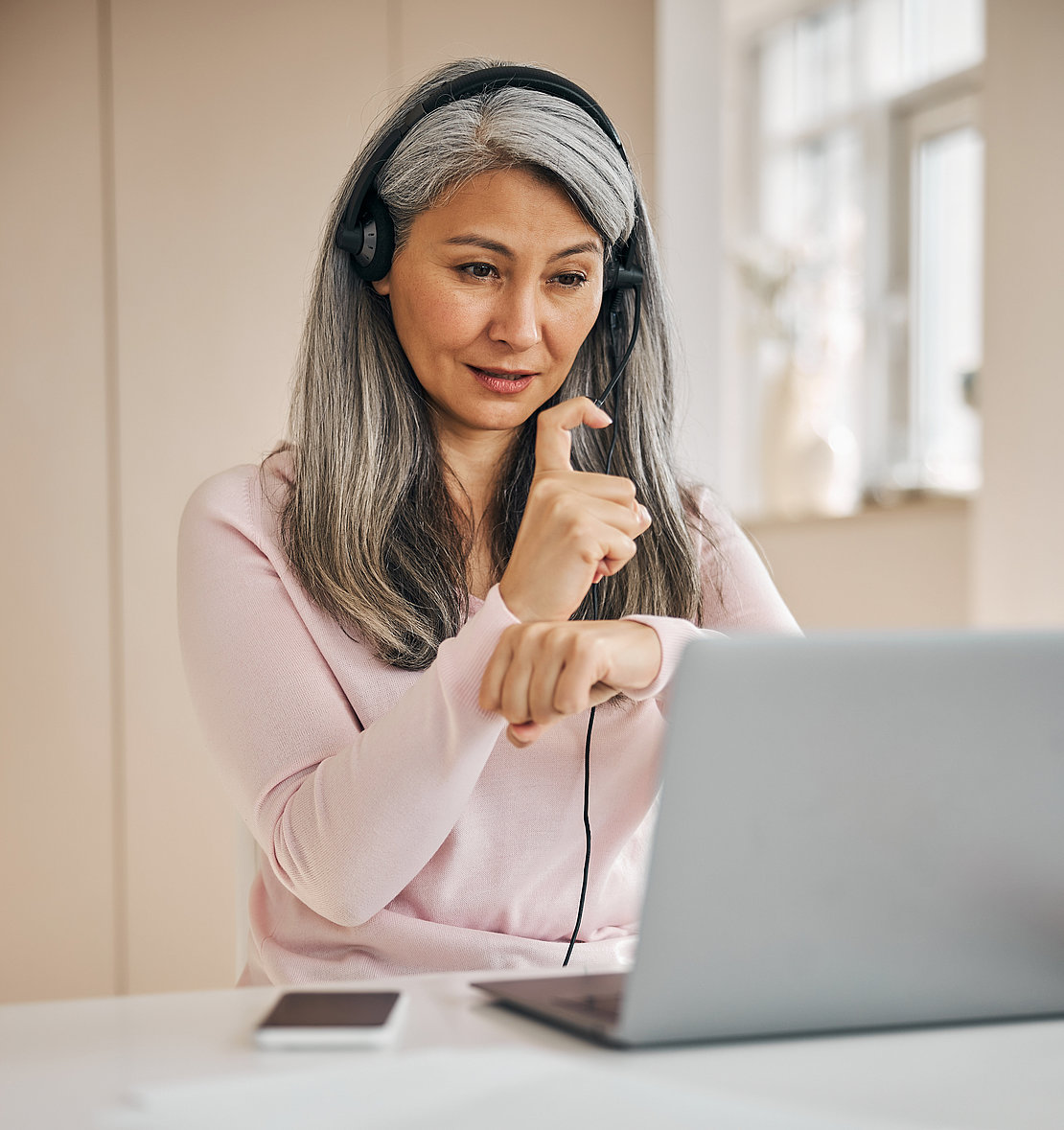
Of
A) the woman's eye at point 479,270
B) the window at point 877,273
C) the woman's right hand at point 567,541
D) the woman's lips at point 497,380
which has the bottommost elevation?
the woman's right hand at point 567,541

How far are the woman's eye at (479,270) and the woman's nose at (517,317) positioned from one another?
0.02 m

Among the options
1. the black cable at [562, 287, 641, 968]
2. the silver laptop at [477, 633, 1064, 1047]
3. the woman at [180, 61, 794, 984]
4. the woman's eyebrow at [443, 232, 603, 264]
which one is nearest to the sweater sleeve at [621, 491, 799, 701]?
the woman at [180, 61, 794, 984]

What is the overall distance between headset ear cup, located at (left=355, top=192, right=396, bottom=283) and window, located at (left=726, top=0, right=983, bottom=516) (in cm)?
309

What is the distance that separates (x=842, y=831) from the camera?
549 millimetres

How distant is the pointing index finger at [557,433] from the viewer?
100 cm

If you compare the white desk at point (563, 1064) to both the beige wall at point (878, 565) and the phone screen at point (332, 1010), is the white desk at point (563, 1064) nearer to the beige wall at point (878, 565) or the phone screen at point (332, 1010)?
the phone screen at point (332, 1010)

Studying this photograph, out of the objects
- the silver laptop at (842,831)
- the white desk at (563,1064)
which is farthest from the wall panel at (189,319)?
the silver laptop at (842,831)

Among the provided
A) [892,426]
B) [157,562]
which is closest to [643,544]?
[157,562]

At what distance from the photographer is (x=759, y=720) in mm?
536

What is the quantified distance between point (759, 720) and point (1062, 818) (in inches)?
6.4

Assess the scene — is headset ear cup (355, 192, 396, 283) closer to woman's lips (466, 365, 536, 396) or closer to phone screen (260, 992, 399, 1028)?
woman's lips (466, 365, 536, 396)

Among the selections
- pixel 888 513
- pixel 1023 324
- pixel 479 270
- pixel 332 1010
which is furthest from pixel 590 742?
pixel 888 513

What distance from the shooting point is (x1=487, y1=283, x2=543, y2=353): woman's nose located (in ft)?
3.80

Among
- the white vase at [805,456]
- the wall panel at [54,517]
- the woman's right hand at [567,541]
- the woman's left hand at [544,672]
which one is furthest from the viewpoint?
the white vase at [805,456]
